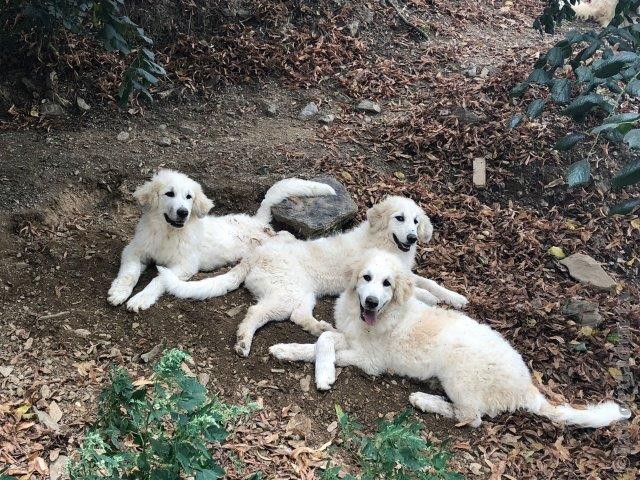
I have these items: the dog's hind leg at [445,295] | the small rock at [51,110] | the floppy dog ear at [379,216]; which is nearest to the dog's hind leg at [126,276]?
the floppy dog ear at [379,216]

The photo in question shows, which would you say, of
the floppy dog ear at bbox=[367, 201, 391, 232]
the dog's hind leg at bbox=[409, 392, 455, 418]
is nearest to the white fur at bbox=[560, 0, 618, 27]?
the floppy dog ear at bbox=[367, 201, 391, 232]

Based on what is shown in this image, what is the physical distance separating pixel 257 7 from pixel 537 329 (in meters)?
5.53

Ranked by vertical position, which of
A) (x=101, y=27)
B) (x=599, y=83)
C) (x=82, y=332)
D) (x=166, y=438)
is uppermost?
(x=599, y=83)

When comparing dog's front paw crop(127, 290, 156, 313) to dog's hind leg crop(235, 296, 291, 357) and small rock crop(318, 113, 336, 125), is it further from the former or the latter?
small rock crop(318, 113, 336, 125)

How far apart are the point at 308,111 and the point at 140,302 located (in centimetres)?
361

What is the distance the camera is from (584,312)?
5457 millimetres

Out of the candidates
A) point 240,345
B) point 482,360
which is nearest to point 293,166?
point 240,345

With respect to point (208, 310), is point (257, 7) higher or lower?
higher

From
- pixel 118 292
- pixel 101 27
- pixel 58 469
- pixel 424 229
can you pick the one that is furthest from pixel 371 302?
pixel 101 27

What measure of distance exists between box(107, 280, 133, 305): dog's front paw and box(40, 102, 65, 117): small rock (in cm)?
279

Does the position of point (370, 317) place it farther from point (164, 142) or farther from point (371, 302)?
point (164, 142)

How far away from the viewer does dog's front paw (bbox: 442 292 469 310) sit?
18.2ft

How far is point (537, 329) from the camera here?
210 inches

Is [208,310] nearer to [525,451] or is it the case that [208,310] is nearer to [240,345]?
[240,345]
